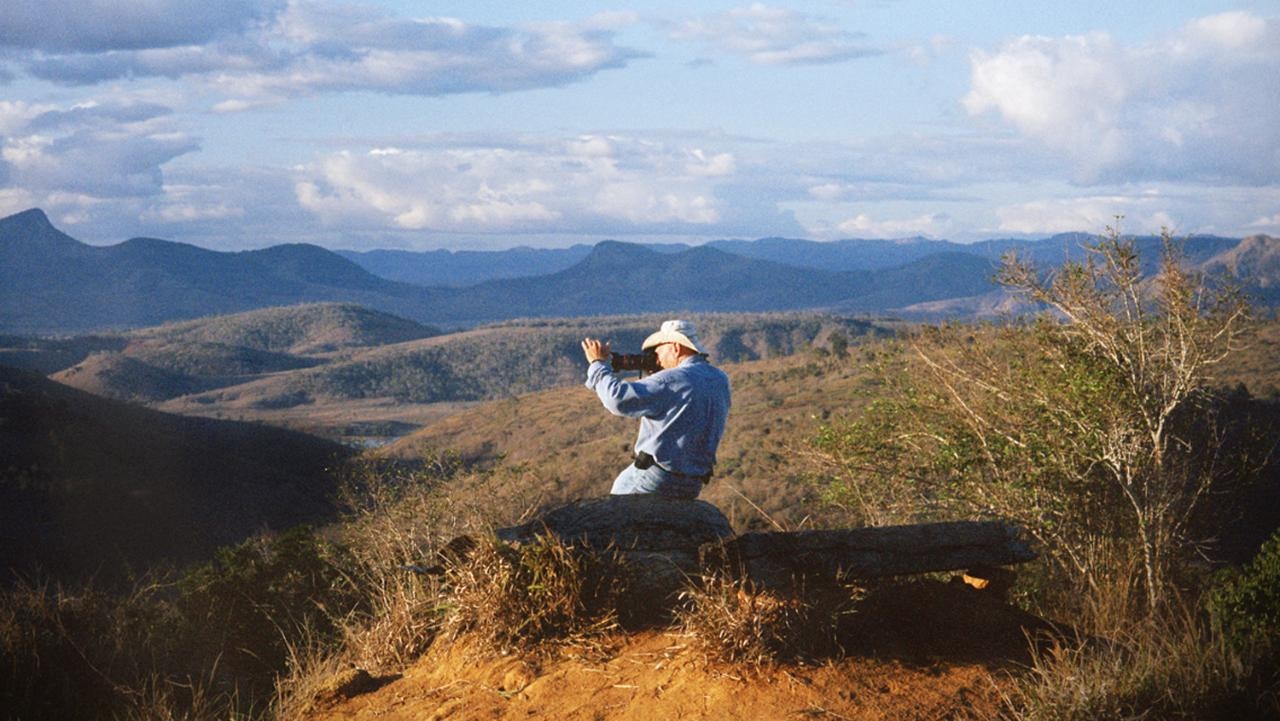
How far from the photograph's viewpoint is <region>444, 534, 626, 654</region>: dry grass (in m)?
5.39

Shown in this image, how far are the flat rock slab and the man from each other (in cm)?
103

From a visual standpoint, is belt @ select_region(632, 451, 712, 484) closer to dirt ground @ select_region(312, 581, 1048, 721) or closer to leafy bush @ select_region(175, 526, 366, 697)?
dirt ground @ select_region(312, 581, 1048, 721)

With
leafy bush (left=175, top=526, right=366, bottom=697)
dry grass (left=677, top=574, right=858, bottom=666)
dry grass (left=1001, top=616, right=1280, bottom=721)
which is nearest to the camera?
dry grass (left=1001, top=616, right=1280, bottom=721)

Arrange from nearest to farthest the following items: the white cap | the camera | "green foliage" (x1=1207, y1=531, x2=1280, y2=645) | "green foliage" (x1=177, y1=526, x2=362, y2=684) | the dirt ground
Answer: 1. the dirt ground
2. "green foliage" (x1=1207, y1=531, x2=1280, y2=645)
3. the white cap
4. the camera
5. "green foliage" (x1=177, y1=526, x2=362, y2=684)

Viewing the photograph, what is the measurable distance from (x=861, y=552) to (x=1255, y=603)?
2.51 metres

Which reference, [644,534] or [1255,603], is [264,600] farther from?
[1255,603]

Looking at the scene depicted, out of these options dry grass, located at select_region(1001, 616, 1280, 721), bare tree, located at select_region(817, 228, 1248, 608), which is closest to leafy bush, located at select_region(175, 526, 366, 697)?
dry grass, located at select_region(1001, 616, 1280, 721)

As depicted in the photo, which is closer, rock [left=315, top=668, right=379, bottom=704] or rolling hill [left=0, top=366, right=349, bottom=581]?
rock [left=315, top=668, right=379, bottom=704]

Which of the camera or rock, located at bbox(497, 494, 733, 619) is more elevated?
the camera

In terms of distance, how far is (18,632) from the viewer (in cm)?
671

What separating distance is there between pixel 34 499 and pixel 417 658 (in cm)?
3550

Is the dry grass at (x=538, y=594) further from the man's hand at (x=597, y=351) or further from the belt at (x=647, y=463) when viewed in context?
the man's hand at (x=597, y=351)

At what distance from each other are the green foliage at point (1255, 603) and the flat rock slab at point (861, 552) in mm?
1110

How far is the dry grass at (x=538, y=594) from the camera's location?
5.39 metres
